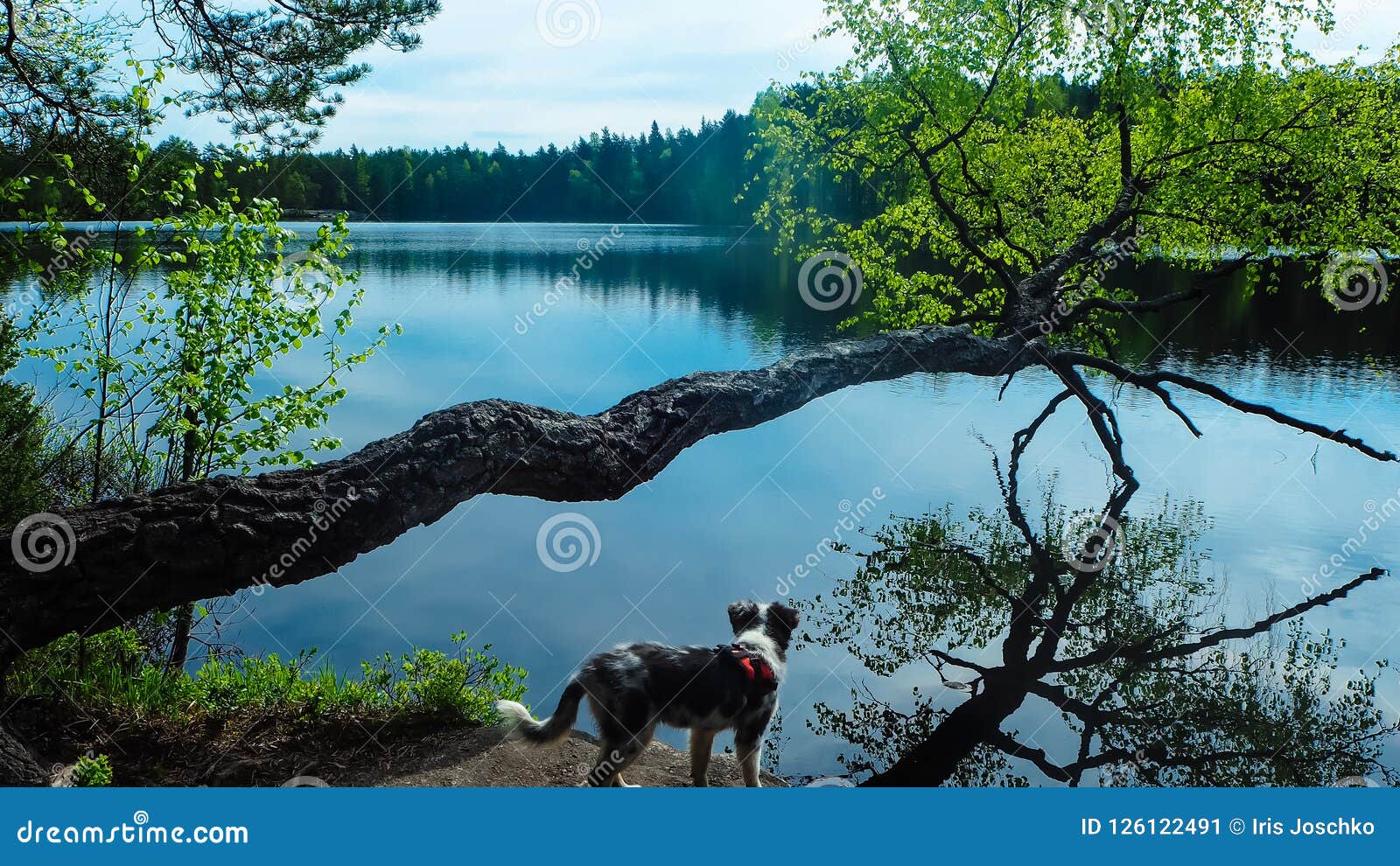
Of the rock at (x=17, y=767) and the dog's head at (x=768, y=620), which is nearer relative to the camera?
the rock at (x=17, y=767)

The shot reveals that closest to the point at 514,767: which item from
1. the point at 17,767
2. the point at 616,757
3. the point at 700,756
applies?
the point at 616,757

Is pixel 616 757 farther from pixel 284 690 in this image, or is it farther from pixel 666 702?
pixel 284 690

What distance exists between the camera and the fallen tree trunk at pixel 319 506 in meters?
4.04

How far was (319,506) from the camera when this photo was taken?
4348 millimetres

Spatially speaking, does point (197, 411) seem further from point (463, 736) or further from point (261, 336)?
point (463, 736)

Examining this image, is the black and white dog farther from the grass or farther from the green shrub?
the green shrub

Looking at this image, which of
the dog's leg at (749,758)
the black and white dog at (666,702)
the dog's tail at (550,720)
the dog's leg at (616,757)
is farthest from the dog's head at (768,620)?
the dog's tail at (550,720)

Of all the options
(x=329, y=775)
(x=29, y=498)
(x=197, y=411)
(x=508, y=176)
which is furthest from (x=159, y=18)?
(x=508, y=176)

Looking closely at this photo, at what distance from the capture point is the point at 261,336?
22.8 ft

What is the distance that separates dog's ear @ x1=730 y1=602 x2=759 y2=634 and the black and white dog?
0.79 feet

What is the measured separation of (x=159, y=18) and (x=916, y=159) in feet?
27.3

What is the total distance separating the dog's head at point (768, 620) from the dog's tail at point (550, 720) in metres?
1.02

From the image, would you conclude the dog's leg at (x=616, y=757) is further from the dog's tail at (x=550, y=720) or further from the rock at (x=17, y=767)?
the rock at (x=17, y=767)

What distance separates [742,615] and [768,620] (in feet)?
0.51
